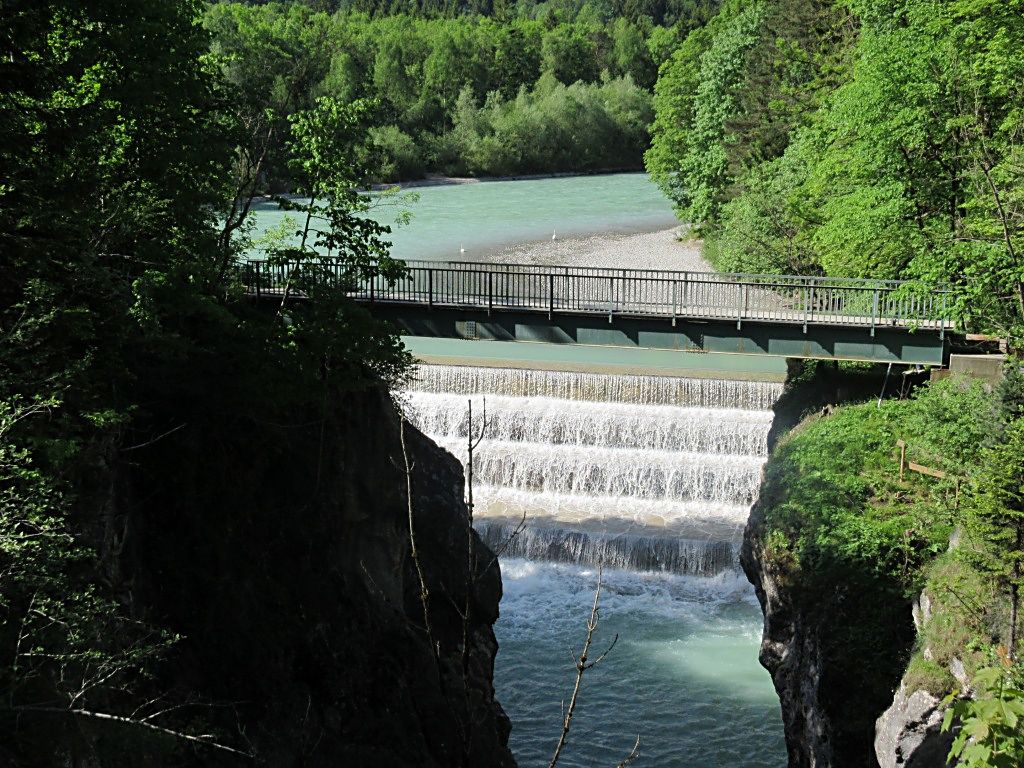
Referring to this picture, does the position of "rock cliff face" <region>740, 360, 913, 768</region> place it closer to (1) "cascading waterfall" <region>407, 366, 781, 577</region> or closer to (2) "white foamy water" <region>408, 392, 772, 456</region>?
(1) "cascading waterfall" <region>407, 366, 781, 577</region>

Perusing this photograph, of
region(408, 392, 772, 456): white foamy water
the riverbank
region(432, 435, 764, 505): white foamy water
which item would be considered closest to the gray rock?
region(432, 435, 764, 505): white foamy water

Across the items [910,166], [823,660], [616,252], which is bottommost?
[823,660]

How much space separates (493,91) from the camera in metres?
102

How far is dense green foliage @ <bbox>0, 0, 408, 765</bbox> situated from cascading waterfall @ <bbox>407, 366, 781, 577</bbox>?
36.4 feet

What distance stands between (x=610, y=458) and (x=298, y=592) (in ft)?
53.1

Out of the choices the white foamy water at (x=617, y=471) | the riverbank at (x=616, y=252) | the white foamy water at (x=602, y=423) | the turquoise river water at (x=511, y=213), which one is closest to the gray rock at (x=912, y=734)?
the white foamy water at (x=617, y=471)

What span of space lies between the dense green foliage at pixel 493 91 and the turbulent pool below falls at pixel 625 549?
46.3 metres

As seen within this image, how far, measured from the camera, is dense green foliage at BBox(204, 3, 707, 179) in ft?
296

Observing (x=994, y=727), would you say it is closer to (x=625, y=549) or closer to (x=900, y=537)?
(x=900, y=537)

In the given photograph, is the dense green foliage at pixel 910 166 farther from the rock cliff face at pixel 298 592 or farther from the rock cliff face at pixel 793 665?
the rock cliff face at pixel 298 592

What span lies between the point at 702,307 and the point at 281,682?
1350 centimetres

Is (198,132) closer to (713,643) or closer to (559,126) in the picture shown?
(713,643)

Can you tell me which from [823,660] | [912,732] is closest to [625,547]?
[823,660]

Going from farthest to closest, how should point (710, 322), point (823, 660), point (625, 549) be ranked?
point (625, 549) → point (710, 322) → point (823, 660)
